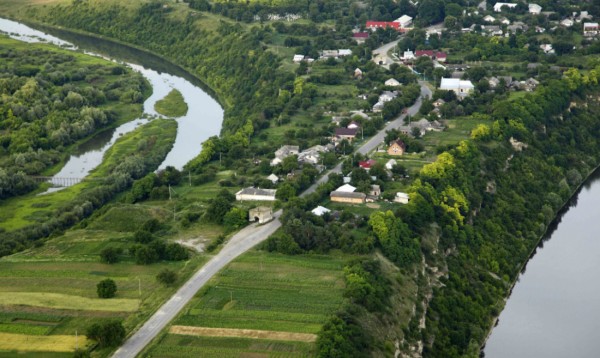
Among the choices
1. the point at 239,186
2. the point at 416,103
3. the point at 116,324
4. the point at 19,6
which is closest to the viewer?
the point at 116,324

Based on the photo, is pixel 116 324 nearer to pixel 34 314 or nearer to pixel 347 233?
pixel 34 314

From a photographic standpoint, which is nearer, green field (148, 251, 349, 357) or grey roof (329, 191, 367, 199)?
green field (148, 251, 349, 357)

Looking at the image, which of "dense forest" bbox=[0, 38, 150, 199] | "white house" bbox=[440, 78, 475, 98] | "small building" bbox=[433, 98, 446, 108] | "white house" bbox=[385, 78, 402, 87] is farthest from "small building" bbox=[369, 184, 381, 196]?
"white house" bbox=[385, 78, 402, 87]

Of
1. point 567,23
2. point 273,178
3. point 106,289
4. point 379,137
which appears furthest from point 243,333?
point 567,23

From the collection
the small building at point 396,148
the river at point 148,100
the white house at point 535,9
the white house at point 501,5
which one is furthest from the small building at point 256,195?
the white house at point 501,5

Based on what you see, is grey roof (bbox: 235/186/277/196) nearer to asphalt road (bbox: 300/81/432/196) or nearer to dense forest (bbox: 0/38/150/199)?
asphalt road (bbox: 300/81/432/196)

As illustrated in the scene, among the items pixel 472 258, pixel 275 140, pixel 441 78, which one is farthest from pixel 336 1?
pixel 472 258
